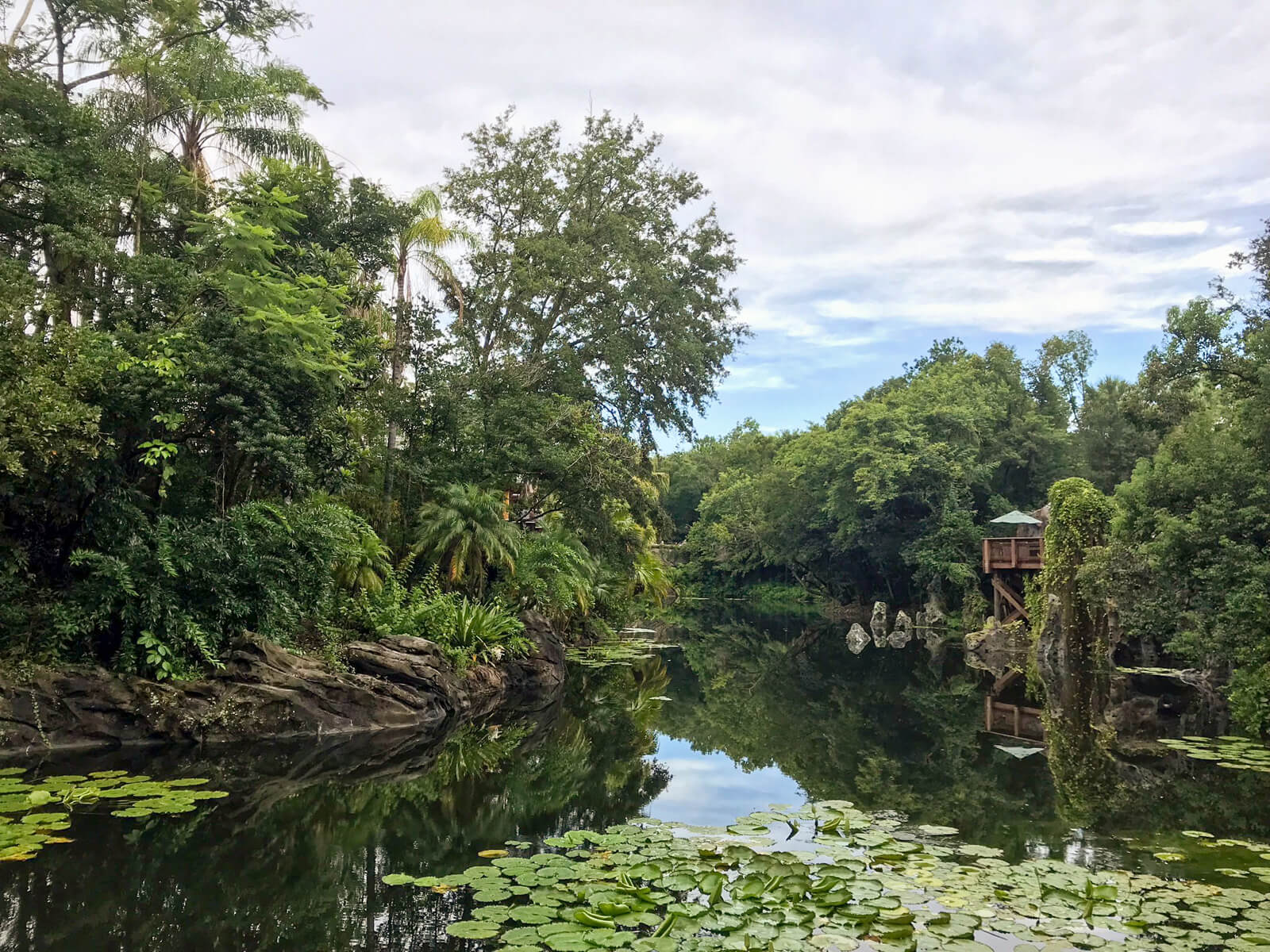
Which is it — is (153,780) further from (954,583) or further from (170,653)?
(954,583)

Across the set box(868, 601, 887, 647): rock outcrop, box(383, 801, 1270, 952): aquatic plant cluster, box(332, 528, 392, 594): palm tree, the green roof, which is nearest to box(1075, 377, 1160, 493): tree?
the green roof

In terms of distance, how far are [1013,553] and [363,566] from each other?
19.9 metres

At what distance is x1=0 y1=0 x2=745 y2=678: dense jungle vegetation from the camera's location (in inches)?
370

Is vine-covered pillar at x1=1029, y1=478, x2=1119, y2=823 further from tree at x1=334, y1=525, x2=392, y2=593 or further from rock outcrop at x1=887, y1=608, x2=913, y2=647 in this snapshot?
tree at x1=334, y1=525, x2=392, y2=593

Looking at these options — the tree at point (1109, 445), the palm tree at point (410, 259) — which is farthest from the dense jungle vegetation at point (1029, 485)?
the palm tree at point (410, 259)

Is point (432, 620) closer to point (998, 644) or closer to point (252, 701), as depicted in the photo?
point (252, 701)

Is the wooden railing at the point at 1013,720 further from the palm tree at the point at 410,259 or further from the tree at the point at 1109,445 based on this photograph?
the tree at the point at 1109,445

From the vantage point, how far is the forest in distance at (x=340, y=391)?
9.49 meters

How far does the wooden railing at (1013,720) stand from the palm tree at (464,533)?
851 centimetres

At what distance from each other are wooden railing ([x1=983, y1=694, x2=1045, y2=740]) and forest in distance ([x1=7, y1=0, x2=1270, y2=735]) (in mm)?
2494

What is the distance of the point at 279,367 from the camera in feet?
32.6

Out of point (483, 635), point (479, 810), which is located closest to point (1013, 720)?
point (483, 635)

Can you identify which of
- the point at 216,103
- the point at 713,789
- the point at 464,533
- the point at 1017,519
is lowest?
the point at 713,789

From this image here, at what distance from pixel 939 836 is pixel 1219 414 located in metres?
13.0
